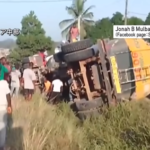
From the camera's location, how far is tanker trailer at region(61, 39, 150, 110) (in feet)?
30.4

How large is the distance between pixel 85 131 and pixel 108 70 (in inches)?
67.3

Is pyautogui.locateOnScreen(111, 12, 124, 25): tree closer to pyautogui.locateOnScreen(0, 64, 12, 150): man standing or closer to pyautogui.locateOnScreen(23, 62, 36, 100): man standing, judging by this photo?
pyautogui.locateOnScreen(23, 62, 36, 100): man standing

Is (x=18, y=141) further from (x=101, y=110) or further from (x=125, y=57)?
(x=125, y=57)

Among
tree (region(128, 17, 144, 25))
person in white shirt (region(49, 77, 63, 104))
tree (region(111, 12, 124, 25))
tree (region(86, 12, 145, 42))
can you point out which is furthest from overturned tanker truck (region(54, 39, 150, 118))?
tree (region(111, 12, 124, 25))

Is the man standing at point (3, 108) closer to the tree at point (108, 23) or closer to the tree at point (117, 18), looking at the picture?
the tree at point (108, 23)

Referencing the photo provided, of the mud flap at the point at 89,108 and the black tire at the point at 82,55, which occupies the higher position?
the black tire at the point at 82,55

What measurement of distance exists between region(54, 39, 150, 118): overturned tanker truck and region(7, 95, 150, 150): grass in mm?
487

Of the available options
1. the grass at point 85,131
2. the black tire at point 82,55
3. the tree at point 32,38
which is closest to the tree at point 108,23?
the tree at point 32,38

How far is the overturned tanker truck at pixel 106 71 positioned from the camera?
9234 millimetres

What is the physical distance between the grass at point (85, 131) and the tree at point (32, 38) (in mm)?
45814

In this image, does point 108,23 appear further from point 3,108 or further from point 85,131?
point 3,108

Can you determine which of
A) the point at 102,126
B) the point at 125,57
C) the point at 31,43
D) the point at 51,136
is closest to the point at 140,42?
the point at 125,57

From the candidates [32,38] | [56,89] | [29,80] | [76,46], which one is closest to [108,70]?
[76,46]

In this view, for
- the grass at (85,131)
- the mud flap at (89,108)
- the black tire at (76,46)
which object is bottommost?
the grass at (85,131)
